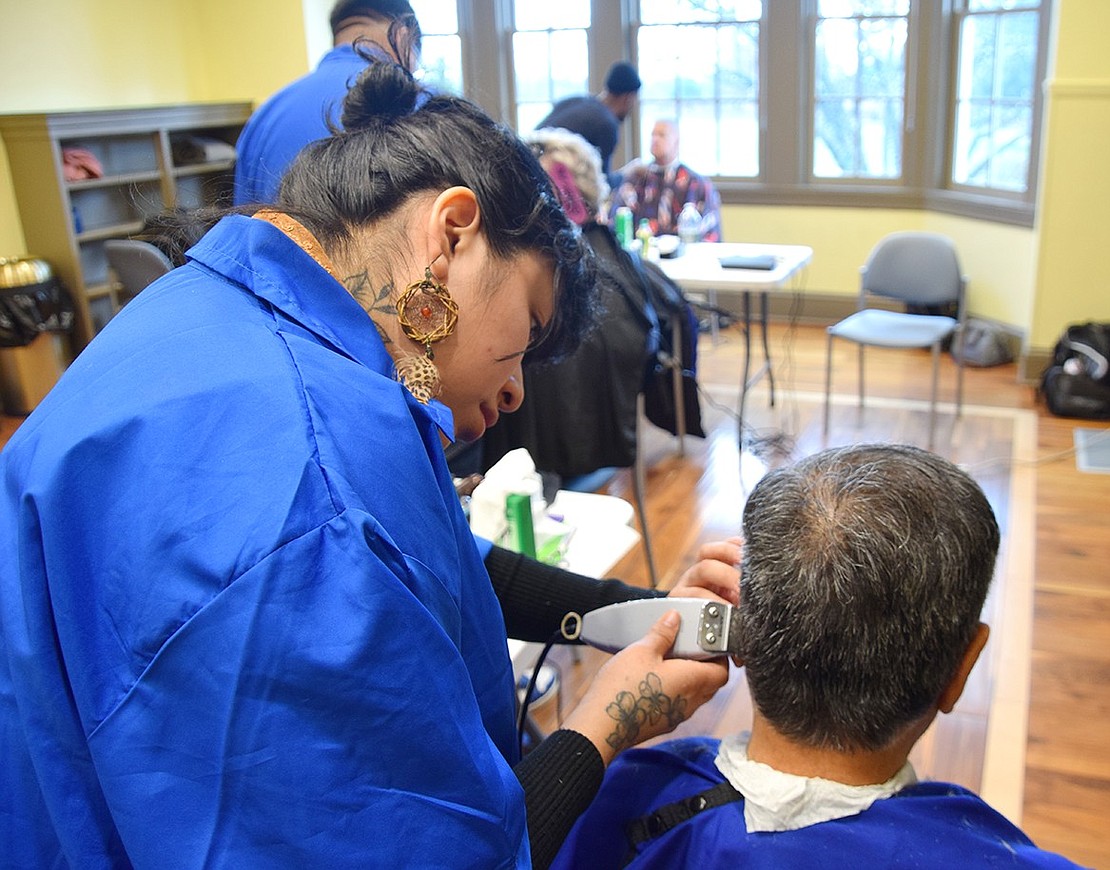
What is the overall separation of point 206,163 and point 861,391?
3.90 metres

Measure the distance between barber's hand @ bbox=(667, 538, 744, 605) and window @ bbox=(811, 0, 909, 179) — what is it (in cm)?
522

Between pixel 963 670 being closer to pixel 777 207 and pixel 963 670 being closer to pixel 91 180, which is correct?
pixel 91 180

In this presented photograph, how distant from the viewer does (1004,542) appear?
3402 mm

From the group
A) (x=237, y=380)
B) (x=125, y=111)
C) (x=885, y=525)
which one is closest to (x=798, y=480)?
(x=885, y=525)

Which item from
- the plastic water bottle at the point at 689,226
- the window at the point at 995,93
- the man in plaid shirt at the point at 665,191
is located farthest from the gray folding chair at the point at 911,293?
the window at the point at 995,93

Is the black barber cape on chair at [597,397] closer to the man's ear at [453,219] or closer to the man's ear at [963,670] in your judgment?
the man's ear at [963,670]

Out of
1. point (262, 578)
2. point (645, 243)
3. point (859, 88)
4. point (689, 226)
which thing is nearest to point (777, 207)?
point (859, 88)

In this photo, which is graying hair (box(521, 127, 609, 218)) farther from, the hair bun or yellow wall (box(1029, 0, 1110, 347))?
yellow wall (box(1029, 0, 1110, 347))

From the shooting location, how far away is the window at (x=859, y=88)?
5.71 metres

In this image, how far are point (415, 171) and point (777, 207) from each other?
577 centimetres

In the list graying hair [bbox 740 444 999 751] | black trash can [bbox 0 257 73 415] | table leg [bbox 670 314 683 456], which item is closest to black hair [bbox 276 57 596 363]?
graying hair [bbox 740 444 999 751]

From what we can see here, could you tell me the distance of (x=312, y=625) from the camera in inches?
21.0

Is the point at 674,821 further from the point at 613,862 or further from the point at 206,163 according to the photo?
the point at 206,163

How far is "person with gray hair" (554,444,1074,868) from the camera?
95 centimetres
